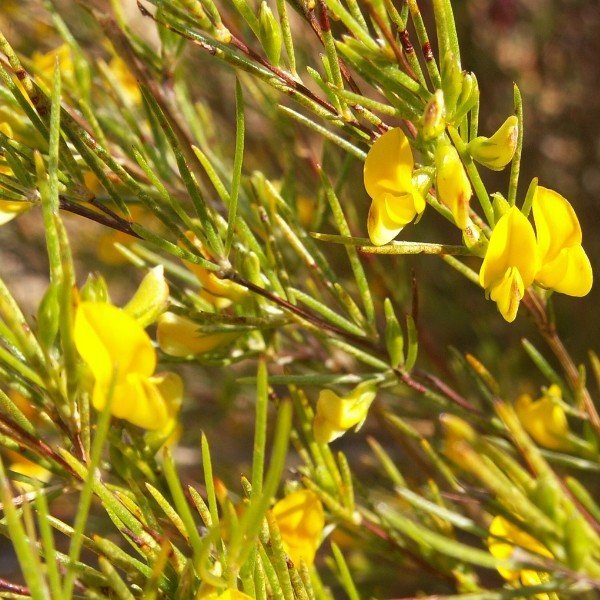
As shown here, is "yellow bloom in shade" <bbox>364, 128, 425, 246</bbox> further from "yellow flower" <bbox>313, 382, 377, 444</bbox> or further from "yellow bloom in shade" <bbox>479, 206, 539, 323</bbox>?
"yellow flower" <bbox>313, 382, 377, 444</bbox>

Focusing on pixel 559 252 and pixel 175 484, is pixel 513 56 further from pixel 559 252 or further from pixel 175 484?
pixel 175 484

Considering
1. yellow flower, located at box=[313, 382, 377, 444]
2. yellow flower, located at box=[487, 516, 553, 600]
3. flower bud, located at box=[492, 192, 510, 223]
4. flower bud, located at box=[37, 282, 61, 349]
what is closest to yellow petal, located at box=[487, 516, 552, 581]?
yellow flower, located at box=[487, 516, 553, 600]

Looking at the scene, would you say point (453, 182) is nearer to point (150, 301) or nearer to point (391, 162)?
point (391, 162)

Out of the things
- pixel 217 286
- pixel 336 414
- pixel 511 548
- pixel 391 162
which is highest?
pixel 391 162

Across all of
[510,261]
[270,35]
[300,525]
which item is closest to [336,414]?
[300,525]

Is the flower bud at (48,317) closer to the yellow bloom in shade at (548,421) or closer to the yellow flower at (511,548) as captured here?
the yellow flower at (511,548)

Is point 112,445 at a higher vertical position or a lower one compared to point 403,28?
lower

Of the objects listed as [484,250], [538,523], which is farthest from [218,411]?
[538,523]
